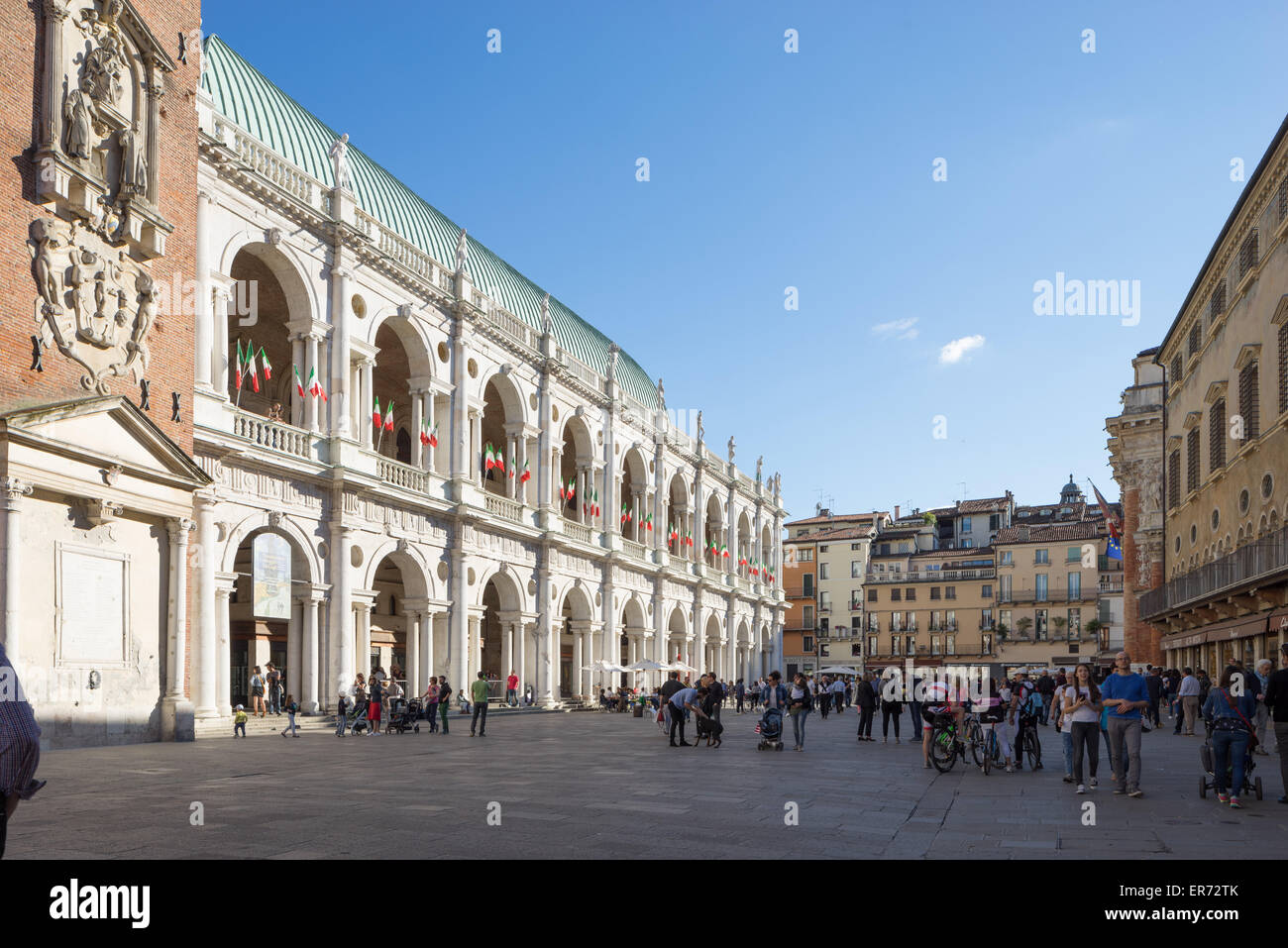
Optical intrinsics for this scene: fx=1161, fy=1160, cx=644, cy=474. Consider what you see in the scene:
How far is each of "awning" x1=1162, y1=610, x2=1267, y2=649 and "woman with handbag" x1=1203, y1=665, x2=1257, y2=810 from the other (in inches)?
547

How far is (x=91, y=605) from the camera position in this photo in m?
19.6

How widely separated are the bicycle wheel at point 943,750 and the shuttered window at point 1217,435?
2091cm

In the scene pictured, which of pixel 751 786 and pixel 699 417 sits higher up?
pixel 699 417

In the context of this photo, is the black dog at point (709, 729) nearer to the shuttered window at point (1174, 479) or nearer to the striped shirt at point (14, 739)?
the striped shirt at point (14, 739)

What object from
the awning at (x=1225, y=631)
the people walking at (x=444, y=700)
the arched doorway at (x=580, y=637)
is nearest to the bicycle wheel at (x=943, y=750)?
the awning at (x=1225, y=631)

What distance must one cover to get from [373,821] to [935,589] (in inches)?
3352

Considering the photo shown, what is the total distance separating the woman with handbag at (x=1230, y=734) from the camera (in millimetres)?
12266

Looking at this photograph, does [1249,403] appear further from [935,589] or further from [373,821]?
[935,589]

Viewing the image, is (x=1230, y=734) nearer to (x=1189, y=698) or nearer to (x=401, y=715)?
(x=1189, y=698)

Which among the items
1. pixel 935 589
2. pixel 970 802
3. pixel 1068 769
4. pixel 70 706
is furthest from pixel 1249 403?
pixel 935 589

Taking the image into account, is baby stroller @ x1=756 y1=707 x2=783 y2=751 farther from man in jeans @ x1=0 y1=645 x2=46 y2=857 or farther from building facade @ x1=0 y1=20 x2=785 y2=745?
man in jeans @ x1=0 y1=645 x2=46 y2=857

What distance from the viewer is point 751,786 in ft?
46.7

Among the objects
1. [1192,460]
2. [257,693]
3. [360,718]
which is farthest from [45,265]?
[1192,460]

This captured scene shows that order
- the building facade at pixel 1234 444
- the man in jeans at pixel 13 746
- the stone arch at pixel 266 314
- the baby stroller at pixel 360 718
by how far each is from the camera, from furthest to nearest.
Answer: the stone arch at pixel 266 314 → the building facade at pixel 1234 444 → the baby stroller at pixel 360 718 → the man in jeans at pixel 13 746
